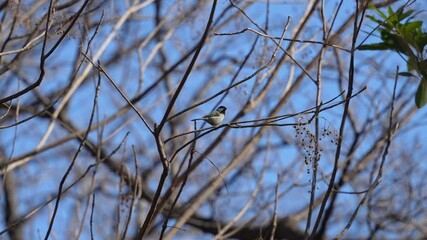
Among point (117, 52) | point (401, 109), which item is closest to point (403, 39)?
point (401, 109)

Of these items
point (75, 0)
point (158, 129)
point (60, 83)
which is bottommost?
point (158, 129)

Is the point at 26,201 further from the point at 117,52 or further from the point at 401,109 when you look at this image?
the point at 401,109

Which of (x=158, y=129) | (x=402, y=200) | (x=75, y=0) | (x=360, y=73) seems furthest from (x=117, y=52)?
(x=158, y=129)

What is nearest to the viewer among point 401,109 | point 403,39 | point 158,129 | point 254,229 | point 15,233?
point 158,129

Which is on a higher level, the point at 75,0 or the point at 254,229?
the point at 75,0

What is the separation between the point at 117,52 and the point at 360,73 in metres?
2.83

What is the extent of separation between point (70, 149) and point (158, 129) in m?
5.05

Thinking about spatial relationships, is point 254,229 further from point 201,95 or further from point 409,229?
point 201,95

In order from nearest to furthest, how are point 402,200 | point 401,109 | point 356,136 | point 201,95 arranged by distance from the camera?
point 401,109 < point 356,136 < point 402,200 < point 201,95

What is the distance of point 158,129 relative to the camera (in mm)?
1808

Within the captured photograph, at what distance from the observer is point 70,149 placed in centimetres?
668

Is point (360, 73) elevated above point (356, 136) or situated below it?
above

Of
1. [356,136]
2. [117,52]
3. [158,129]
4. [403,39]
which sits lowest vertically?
[158,129]

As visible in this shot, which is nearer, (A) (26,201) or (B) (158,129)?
(B) (158,129)
